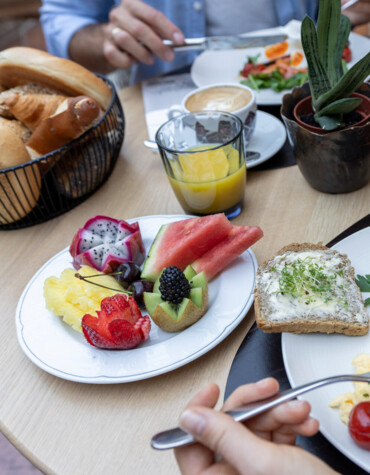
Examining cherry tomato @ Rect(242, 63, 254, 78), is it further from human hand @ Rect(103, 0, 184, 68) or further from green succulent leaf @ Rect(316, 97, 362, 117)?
green succulent leaf @ Rect(316, 97, 362, 117)

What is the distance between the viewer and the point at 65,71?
1393 millimetres

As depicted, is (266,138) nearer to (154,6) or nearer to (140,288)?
(140,288)

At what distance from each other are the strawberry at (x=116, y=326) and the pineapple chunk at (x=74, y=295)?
2.2 inches

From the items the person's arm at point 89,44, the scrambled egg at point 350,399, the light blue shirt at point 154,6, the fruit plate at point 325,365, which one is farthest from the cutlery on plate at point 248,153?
the person's arm at point 89,44

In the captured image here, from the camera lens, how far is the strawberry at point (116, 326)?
904 millimetres

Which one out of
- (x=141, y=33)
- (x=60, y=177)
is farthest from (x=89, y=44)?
(x=60, y=177)

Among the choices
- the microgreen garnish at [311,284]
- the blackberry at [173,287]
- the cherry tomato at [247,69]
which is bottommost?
the cherry tomato at [247,69]

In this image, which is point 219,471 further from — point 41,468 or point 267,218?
point 267,218

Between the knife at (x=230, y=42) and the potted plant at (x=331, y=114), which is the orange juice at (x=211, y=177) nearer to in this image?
the potted plant at (x=331, y=114)

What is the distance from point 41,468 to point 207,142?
2.95 ft

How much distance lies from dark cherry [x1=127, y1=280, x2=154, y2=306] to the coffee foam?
66 centimetres

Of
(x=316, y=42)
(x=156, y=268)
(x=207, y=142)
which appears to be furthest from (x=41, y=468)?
(x=316, y=42)

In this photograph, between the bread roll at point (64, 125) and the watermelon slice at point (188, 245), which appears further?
the bread roll at point (64, 125)

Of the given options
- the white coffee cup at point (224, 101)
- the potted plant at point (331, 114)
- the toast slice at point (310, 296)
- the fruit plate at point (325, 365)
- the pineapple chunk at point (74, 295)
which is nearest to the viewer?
the fruit plate at point (325, 365)
